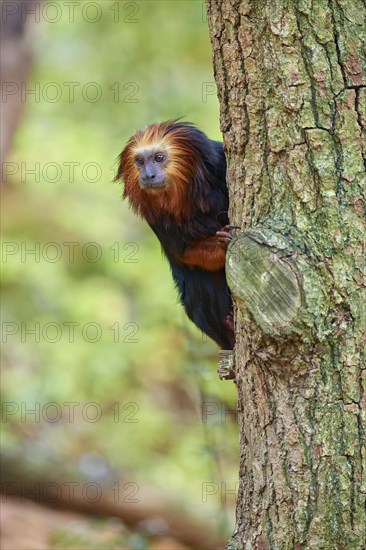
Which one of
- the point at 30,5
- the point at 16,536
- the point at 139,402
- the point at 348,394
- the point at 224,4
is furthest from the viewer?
the point at 139,402

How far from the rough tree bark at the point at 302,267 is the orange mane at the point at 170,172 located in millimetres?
1448

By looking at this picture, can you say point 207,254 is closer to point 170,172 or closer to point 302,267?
point 170,172

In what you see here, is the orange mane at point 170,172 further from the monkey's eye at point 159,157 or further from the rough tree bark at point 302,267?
the rough tree bark at point 302,267

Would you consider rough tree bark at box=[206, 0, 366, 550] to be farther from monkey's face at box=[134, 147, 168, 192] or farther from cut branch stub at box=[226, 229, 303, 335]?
monkey's face at box=[134, 147, 168, 192]

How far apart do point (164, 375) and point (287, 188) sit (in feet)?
24.7

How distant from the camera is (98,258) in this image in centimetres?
968

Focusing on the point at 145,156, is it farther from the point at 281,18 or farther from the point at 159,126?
the point at 281,18

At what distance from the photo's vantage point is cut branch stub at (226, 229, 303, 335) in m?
2.45

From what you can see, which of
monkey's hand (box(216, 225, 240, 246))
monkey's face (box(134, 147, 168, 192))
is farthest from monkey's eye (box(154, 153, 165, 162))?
monkey's hand (box(216, 225, 240, 246))

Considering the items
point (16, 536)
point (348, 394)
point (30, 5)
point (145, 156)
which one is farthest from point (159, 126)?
point (30, 5)

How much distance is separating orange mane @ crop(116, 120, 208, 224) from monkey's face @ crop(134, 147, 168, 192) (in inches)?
0.7

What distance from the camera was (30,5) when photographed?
7.55 metres

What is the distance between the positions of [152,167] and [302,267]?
198cm

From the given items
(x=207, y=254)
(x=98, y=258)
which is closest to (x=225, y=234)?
(x=207, y=254)
